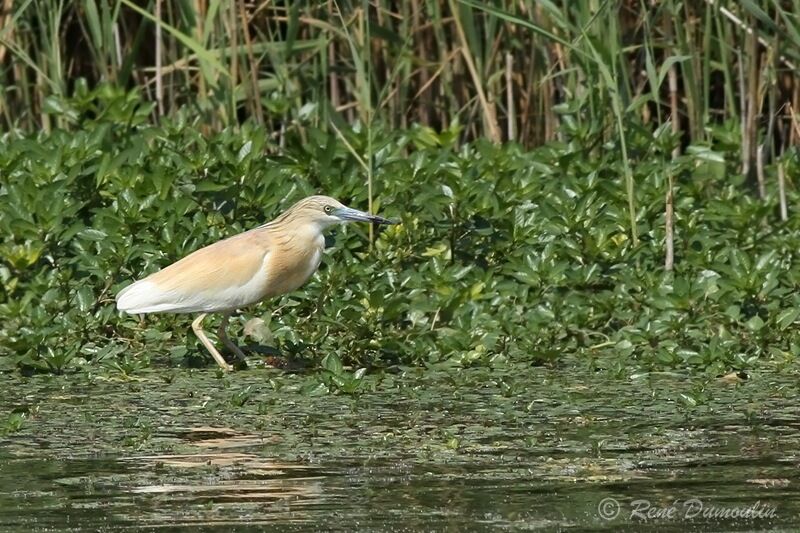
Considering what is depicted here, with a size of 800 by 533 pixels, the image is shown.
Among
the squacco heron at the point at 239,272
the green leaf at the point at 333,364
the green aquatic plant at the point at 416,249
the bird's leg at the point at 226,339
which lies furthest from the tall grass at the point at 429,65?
the green leaf at the point at 333,364

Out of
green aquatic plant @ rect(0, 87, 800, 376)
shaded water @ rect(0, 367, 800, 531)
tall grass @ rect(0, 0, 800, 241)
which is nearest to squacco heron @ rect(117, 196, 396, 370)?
green aquatic plant @ rect(0, 87, 800, 376)

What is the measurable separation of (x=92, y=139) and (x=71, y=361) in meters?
2.11

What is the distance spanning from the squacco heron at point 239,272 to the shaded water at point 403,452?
0.36 m

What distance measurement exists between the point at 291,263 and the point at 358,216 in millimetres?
463

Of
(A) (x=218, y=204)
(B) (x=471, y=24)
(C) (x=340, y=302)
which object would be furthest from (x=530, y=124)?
(C) (x=340, y=302)

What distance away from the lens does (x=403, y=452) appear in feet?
19.1

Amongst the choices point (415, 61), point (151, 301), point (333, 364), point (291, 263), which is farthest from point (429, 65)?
Result: point (333, 364)

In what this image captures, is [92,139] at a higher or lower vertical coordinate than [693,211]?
higher

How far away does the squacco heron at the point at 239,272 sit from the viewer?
24.9ft

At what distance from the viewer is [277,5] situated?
11.0 meters

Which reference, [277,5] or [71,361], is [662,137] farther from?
[71,361]

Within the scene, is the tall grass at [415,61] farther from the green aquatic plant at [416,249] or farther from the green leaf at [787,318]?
the green leaf at [787,318]

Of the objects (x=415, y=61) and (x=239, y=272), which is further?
(x=415, y=61)

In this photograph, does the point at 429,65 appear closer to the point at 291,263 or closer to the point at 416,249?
the point at 416,249
